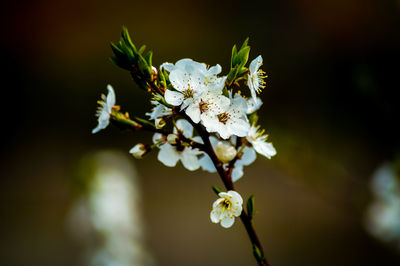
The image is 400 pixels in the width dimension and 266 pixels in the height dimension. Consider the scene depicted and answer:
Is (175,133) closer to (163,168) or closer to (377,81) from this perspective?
(377,81)

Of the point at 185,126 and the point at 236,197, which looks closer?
the point at 236,197

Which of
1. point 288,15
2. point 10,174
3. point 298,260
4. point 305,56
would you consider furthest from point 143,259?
point 288,15

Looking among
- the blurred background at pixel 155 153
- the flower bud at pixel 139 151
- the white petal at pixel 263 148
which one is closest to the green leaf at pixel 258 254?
the white petal at pixel 263 148

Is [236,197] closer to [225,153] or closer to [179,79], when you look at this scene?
[225,153]

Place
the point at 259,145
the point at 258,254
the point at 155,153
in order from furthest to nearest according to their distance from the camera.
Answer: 1. the point at 155,153
2. the point at 259,145
3. the point at 258,254

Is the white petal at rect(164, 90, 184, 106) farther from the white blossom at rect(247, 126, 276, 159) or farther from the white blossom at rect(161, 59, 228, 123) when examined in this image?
the white blossom at rect(247, 126, 276, 159)

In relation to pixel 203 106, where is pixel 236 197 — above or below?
below

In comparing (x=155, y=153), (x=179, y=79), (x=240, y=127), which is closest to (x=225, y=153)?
(x=240, y=127)

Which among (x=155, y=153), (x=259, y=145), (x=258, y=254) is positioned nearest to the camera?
(x=258, y=254)
